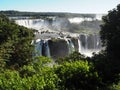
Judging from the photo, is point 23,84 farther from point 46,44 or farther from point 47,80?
point 46,44

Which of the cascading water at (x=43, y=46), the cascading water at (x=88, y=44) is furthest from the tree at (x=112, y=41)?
the cascading water at (x=88, y=44)

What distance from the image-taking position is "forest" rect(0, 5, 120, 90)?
2305cm

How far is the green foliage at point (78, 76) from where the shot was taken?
1067 inches

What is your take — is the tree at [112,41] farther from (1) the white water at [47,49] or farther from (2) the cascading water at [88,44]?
(2) the cascading water at [88,44]

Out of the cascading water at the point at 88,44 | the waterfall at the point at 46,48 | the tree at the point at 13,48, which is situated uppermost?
the tree at the point at 13,48

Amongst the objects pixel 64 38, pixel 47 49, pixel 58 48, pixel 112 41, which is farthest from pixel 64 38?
pixel 112 41

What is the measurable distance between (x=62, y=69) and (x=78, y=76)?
4.97 feet

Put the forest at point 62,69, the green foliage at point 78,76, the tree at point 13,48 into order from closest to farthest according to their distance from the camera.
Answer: the forest at point 62,69 < the green foliage at point 78,76 < the tree at point 13,48

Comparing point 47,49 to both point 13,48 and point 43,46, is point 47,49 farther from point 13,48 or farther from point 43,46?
point 13,48

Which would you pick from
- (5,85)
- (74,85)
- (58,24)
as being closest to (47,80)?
(5,85)

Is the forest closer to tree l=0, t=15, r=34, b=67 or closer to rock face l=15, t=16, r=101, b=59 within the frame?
tree l=0, t=15, r=34, b=67

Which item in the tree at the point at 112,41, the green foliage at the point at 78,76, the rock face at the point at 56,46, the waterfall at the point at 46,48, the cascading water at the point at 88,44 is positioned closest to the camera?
the green foliage at the point at 78,76

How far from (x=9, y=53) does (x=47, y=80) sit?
23.2 m

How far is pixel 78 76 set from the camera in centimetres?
2764
